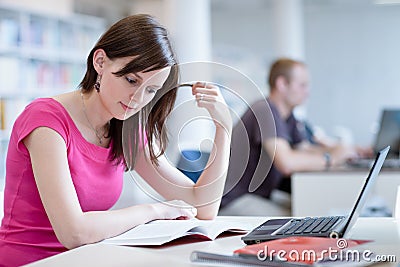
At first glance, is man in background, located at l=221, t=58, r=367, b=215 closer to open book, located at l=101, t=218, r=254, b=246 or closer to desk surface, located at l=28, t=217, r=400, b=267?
open book, located at l=101, t=218, r=254, b=246

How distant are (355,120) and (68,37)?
532 cm

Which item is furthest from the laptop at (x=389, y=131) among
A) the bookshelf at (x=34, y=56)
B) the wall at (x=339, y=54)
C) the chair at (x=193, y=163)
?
the wall at (x=339, y=54)

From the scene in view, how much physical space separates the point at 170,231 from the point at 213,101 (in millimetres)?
340

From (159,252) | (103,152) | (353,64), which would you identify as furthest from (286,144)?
(353,64)

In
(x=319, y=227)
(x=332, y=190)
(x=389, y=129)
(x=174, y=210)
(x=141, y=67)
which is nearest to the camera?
(x=319, y=227)

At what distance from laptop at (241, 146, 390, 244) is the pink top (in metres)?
0.48

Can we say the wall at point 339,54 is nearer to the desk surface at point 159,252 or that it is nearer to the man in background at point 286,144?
the man in background at point 286,144

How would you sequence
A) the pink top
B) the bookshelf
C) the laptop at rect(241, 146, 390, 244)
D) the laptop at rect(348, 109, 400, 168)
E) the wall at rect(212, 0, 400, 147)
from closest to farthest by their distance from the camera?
1. the laptop at rect(241, 146, 390, 244)
2. the pink top
3. the laptop at rect(348, 109, 400, 168)
4. the bookshelf
5. the wall at rect(212, 0, 400, 147)

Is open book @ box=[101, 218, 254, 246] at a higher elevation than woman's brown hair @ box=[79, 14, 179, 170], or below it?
below

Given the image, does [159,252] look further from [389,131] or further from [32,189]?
[389,131]

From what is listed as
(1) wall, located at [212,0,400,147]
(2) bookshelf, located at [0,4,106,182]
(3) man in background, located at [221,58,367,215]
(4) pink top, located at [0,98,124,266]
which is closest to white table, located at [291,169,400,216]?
(3) man in background, located at [221,58,367,215]

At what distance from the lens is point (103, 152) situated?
68.1 inches

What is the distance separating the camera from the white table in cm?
368

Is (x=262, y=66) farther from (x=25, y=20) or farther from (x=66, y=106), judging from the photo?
(x=66, y=106)
